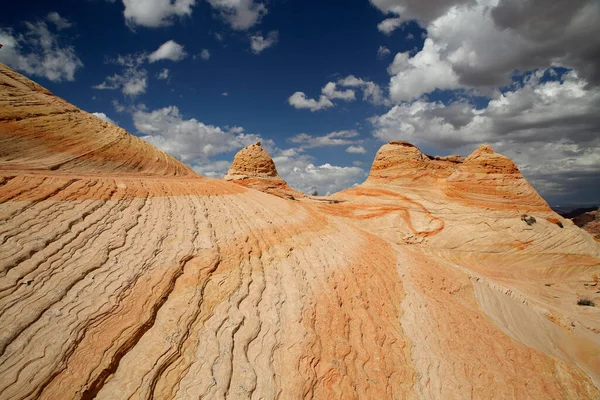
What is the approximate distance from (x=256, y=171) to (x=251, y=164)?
42.4 inches

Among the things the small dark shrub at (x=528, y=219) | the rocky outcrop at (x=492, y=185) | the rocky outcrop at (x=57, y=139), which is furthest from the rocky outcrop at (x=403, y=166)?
the rocky outcrop at (x=57, y=139)

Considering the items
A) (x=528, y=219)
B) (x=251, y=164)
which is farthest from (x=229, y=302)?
(x=251, y=164)

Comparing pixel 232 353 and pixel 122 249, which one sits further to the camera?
pixel 122 249

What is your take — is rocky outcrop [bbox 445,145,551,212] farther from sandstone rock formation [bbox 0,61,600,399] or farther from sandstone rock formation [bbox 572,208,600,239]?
sandstone rock formation [bbox 572,208,600,239]

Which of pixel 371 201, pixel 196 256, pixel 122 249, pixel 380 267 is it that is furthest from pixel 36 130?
pixel 371 201

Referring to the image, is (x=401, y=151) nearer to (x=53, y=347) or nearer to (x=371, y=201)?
(x=371, y=201)

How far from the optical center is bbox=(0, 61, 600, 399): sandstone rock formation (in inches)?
213

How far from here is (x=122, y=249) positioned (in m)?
8.00

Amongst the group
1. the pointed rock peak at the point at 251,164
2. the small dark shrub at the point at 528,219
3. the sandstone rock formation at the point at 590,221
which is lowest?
the sandstone rock formation at the point at 590,221

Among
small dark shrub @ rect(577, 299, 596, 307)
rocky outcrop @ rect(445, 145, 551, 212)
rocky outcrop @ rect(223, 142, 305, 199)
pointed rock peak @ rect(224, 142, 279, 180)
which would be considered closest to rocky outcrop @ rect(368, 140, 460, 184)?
rocky outcrop @ rect(445, 145, 551, 212)

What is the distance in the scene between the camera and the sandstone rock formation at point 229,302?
5.41m

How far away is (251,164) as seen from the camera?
118ft

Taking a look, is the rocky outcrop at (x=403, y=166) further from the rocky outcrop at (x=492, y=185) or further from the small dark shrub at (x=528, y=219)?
the small dark shrub at (x=528, y=219)

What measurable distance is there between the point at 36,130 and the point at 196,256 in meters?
14.3
